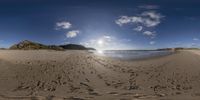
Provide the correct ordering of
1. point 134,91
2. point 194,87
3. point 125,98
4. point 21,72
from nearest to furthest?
point 125,98
point 134,91
point 194,87
point 21,72

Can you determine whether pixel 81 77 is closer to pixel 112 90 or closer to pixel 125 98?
pixel 112 90

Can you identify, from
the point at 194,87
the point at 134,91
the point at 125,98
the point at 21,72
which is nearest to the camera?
the point at 125,98

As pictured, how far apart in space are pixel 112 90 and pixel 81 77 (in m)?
3.88

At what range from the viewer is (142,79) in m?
16.7

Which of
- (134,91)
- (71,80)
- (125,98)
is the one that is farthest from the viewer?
(71,80)

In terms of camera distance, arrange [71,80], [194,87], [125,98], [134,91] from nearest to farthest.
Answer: [125,98] < [134,91] < [194,87] < [71,80]

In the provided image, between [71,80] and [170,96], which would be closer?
[170,96]

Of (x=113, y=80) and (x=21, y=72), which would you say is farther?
(x=21, y=72)

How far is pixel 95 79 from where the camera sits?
16.5 meters

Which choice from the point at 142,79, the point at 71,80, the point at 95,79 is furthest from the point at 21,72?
the point at 142,79

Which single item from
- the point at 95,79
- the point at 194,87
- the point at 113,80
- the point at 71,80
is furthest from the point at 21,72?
the point at 194,87

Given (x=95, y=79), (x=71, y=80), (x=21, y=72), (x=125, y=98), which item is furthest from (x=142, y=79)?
(x=21, y=72)

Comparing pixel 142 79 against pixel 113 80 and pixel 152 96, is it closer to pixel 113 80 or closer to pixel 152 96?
pixel 113 80

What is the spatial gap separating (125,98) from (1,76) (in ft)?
28.1
